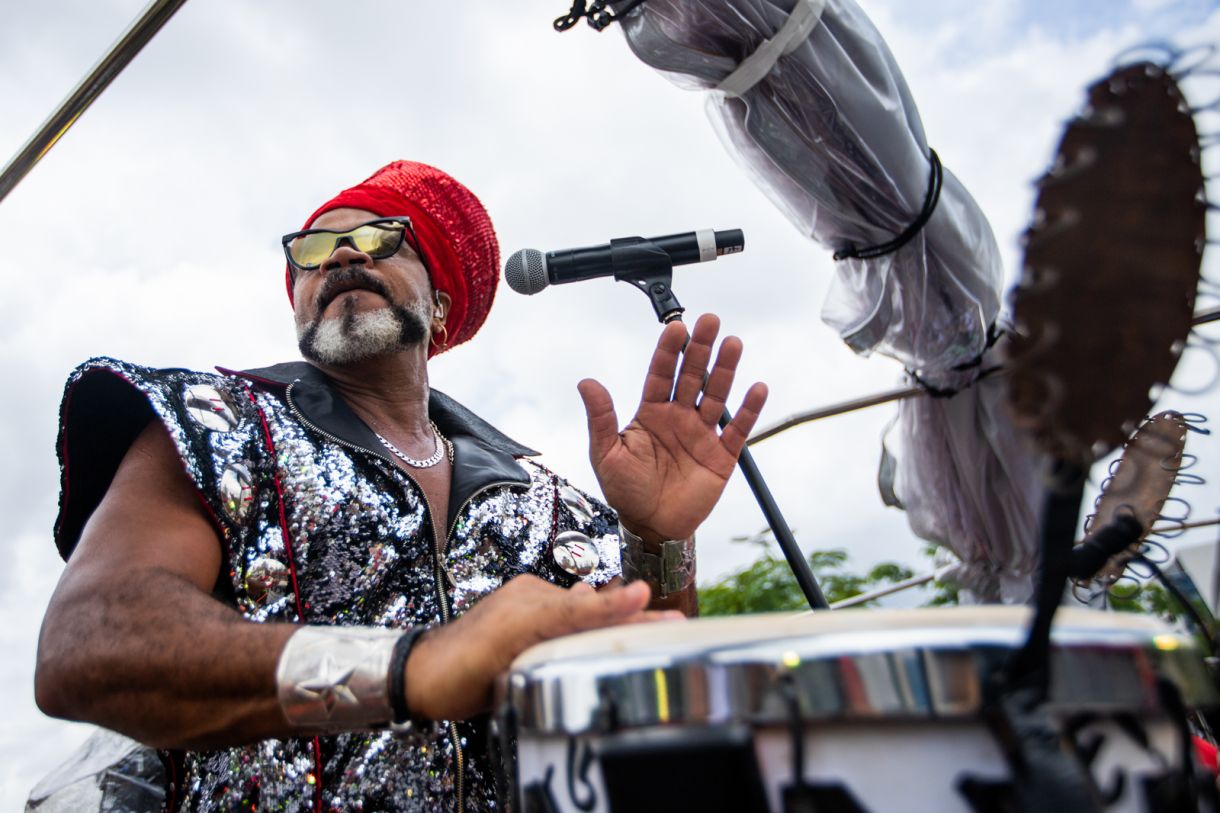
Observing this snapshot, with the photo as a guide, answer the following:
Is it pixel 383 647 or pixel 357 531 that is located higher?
pixel 357 531

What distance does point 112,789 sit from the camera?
185cm

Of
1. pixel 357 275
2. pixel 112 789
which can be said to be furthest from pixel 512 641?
pixel 357 275

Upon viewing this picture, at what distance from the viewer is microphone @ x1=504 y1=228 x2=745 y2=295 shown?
203 cm

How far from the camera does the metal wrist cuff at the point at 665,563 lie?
1.94 m

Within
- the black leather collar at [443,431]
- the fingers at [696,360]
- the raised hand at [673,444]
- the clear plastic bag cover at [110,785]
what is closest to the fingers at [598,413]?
the raised hand at [673,444]

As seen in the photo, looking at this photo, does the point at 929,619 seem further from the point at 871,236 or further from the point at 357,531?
the point at 871,236

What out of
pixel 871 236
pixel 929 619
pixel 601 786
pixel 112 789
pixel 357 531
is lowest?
pixel 112 789

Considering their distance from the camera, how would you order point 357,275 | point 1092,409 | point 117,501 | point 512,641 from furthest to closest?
point 357,275, point 117,501, point 512,641, point 1092,409

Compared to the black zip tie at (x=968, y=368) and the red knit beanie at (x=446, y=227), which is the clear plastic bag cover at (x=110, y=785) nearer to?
the red knit beanie at (x=446, y=227)

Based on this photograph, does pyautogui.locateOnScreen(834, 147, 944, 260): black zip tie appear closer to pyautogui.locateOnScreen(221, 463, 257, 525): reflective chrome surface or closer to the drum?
pyautogui.locateOnScreen(221, 463, 257, 525): reflective chrome surface

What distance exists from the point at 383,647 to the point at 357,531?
0.69m

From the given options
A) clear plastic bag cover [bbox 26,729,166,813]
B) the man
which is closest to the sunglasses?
the man

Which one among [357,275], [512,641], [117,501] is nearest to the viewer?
[512,641]

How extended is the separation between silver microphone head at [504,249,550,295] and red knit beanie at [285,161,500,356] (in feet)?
2.27
